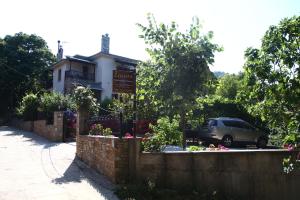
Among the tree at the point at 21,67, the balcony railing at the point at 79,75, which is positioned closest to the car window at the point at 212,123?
the balcony railing at the point at 79,75

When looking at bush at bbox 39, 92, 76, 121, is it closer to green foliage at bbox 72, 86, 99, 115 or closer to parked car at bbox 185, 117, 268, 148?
parked car at bbox 185, 117, 268, 148

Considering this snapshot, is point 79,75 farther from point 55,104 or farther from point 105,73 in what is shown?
point 55,104

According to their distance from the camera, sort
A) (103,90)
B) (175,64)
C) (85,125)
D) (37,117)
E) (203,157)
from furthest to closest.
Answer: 1. (103,90)
2. (37,117)
3. (85,125)
4. (175,64)
5. (203,157)

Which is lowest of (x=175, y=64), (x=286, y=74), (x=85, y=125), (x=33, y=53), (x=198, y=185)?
(x=198, y=185)

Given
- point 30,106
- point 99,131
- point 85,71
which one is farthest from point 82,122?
point 85,71

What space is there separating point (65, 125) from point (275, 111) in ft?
42.3

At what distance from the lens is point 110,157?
9.78 meters

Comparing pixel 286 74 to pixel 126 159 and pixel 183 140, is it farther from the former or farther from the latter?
pixel 183 140

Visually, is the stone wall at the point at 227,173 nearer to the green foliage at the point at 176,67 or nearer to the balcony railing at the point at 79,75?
the green foliage at the point at 176,67

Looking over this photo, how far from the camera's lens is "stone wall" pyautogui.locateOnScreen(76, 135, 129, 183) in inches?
372

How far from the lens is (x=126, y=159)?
953 centimetres

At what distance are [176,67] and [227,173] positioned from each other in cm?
Result: 373

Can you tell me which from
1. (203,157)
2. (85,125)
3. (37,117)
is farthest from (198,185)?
(37,117)

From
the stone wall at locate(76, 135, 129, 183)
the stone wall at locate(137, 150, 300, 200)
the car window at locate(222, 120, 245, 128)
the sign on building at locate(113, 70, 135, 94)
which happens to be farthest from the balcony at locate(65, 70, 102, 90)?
the stone wall at locate(137, 150, 300, 200)
